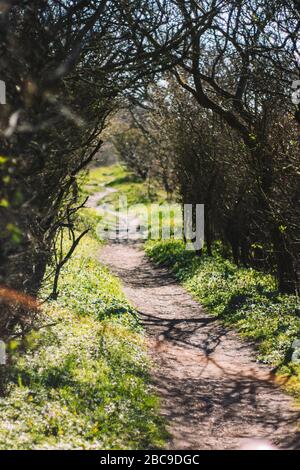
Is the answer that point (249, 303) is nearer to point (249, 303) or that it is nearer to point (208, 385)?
point (249, 303)

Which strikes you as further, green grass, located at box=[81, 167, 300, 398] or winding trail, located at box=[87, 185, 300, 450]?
green grass, located at box=[81, 167, 300, 398]

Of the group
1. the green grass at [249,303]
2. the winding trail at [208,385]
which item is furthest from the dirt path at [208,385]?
the green grass at [249,303]

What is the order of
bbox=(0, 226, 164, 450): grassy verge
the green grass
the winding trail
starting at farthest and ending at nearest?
the green grass
the winding trail
bbox=(0, 226, 164, 450): grassy verge

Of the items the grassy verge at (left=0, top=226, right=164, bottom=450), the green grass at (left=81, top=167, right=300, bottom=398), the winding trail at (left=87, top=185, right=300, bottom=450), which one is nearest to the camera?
the grassy verge at (left=0, top=226, right=164, bottom=450)

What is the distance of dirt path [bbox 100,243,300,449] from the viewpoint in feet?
26.6

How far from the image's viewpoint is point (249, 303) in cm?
1462

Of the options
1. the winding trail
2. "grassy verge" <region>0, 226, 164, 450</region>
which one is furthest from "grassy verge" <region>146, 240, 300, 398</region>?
"grassy verge" <region>0, 226, 164, 450</region>

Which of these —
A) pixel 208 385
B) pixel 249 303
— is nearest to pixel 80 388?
pixel 208 385

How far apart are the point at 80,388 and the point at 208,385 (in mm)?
2599

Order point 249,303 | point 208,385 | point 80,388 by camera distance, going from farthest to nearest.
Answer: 1. point 249,303
2. point 208,385
3. point 80,388

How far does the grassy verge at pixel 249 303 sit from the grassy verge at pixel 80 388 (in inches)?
97.7

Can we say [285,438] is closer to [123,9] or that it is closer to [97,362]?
[97,362]

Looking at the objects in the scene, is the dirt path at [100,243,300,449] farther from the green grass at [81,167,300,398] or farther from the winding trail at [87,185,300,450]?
the green grass at [81,167,300,398]

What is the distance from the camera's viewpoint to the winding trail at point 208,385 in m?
8.07
